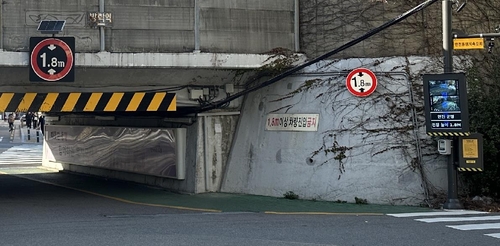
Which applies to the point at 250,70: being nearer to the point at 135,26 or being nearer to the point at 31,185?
the point at 135,26

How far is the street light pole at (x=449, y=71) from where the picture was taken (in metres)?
13.8

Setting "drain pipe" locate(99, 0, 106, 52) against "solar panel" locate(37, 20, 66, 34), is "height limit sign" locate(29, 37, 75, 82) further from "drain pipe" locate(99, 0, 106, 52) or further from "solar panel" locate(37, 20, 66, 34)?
"drain pipe" locate(99, 0, 106, 52)

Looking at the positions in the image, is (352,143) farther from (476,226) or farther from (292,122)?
(476,226)

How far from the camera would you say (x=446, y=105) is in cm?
1390

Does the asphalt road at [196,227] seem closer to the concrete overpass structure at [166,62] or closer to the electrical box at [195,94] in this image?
the concrete overpass structure at [166,62]

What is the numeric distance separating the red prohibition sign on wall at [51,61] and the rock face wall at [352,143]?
4970 mm

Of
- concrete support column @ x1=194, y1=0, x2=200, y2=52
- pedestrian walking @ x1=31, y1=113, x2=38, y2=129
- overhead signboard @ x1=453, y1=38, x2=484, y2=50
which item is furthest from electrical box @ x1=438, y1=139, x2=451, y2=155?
pedestrian walking @ x1=31, y1=113, x2=38, y2=129

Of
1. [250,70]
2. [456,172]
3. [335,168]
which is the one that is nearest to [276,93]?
[250,70]

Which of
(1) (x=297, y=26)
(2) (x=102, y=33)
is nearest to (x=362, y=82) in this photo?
(1) (x=297, y=26)

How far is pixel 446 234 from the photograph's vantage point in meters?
10.8

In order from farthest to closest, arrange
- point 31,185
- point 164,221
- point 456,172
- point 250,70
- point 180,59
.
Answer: point 31,185, point 250,70, point 180,59, point 456,172, point 164,221

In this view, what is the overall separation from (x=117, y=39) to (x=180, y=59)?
4.64 ft

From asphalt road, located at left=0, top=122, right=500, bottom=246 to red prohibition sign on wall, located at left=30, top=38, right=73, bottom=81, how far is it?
280 cm

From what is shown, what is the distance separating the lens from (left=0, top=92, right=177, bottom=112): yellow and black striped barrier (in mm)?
15102
